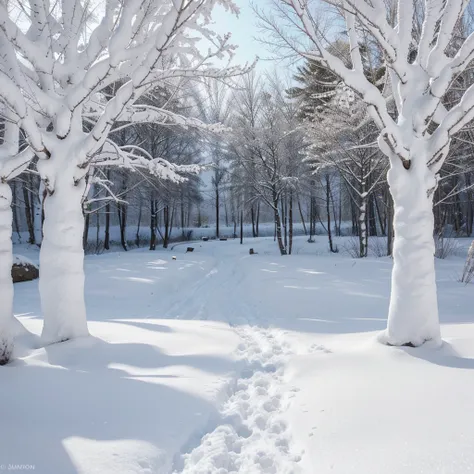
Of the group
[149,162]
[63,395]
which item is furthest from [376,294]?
[63,395]

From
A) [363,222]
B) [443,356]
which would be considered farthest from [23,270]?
[363,222]

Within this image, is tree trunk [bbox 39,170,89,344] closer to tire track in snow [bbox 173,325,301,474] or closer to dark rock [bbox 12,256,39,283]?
tire track in snow [bbox 173,325,301,474]

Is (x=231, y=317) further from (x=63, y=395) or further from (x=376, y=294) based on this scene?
(x=63, y=395)

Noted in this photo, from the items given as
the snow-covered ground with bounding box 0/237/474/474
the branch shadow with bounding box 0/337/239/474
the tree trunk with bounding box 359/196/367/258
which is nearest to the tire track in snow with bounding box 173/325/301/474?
the snow-covered ground with bounding box 0/237/474/474

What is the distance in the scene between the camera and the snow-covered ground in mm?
2057

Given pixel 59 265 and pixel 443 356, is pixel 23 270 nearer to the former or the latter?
pixel 59 265

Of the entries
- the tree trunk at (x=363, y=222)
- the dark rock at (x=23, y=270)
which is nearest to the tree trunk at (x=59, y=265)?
the dark rock at (x=23, y=270)

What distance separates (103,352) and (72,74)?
12.0ft

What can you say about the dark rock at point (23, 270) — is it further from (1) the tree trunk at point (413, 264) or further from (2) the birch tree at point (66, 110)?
(1) the tree trunk at point (413, 264)

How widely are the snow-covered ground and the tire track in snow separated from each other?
0.01 metres

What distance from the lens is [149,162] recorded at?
17.9 feet

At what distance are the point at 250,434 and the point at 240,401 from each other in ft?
1.56

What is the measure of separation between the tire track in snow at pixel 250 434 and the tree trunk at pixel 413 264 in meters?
1.48

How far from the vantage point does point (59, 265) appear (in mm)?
4102
